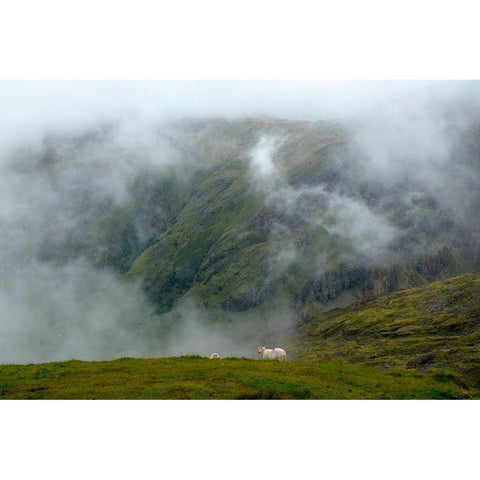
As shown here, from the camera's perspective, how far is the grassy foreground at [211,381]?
Result: 40.7 metres

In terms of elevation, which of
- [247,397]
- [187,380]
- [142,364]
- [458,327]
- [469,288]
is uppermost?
[469,288]

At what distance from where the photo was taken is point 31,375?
4791cm

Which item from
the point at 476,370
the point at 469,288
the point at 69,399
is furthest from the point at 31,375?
the point at 469,288

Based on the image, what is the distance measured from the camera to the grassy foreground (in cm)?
4072

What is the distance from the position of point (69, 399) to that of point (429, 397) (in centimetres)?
3365

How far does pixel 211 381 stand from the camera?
4369 cm

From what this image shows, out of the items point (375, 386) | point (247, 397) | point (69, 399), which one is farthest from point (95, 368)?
point (375, 386)

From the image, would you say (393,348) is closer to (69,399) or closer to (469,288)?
(469,288)

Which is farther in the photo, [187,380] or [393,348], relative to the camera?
[393,348]

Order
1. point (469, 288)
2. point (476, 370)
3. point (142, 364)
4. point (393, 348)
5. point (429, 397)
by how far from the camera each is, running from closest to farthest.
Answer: point (429, 397), point (142, 364), point (476, 370), point (393, 348), point (469, 288)

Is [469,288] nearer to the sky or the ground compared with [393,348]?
nearer to the sky

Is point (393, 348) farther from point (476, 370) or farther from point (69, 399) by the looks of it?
point (69, 399)

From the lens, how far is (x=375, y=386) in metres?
45.2

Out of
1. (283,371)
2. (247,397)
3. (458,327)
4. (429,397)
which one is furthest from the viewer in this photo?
(458,327)
